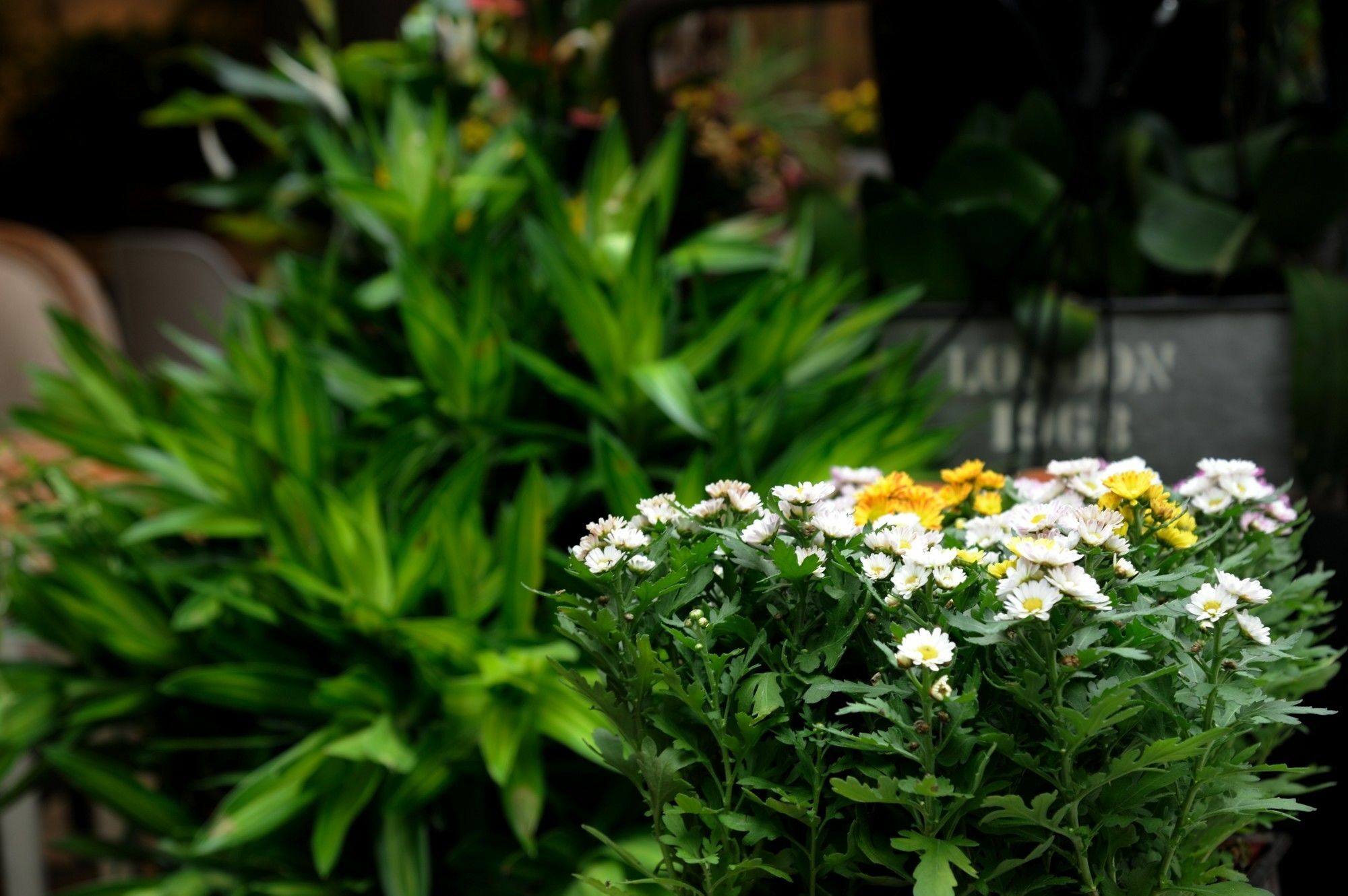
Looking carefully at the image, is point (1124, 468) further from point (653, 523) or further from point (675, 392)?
point (675, 392)

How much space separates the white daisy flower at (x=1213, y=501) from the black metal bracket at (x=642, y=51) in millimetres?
640

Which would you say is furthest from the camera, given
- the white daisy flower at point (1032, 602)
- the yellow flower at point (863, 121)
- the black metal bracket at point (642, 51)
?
the yellow flower at point (863, 121)

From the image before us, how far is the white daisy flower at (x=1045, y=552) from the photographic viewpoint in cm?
36

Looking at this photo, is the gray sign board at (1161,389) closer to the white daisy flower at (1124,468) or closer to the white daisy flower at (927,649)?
the white daisy flower at (1124,468)

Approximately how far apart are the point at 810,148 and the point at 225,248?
3.99m

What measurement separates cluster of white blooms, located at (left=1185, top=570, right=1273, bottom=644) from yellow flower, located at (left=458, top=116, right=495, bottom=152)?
3.87ft

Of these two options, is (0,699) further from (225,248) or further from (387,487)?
(225,248)

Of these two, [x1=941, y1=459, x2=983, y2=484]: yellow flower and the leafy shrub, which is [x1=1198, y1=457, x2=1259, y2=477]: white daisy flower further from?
the leafy shrub

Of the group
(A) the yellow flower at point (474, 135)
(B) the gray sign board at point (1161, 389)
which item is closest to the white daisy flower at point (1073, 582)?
(B) the gray sign board at point (1161, 389)

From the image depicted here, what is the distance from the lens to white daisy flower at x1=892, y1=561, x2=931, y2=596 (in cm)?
38

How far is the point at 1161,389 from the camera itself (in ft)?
3.06

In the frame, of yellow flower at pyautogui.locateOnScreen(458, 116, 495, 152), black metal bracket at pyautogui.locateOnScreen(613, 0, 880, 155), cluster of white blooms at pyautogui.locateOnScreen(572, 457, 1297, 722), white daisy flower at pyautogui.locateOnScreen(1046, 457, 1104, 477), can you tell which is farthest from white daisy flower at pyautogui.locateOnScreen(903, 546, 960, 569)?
yellow flower at pyautogui.locateOnScreen(458, 116, 495, 152)

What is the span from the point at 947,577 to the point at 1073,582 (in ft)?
0.14

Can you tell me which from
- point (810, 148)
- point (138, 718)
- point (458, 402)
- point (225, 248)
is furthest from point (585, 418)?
point (225, 248)
